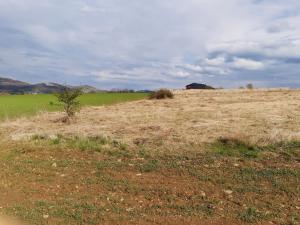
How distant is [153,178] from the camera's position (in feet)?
32.5

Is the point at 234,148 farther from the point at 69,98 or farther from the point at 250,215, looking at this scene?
the point at 69,98

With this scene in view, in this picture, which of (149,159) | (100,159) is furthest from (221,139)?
(100,159)

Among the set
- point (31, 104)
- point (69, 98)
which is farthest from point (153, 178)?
point (31, 104)

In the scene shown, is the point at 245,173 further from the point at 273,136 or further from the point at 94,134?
the point at 94,134

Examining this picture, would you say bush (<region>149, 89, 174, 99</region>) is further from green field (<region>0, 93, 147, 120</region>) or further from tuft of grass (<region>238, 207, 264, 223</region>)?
tuft of grass (<region>238, 207, 264, 223</region>)

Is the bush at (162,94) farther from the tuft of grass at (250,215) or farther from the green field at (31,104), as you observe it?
the tuft of grass at (250,215)

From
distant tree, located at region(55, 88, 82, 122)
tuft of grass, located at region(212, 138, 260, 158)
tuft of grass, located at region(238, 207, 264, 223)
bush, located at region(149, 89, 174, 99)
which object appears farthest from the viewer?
bush, located at region(149, 89, 174, 99)

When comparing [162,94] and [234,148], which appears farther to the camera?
[162,94]

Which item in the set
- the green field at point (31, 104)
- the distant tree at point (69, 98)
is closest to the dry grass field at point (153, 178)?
the distant tree at point (69, 98)

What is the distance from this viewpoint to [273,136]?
506 inches

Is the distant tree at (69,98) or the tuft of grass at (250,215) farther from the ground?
the distant tree at (69,98)

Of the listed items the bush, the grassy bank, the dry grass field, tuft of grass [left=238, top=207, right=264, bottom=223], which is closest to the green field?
the bush

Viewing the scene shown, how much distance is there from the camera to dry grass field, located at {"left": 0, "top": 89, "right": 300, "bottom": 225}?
7.73 meters

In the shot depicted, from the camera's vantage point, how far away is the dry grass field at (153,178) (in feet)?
25.4
